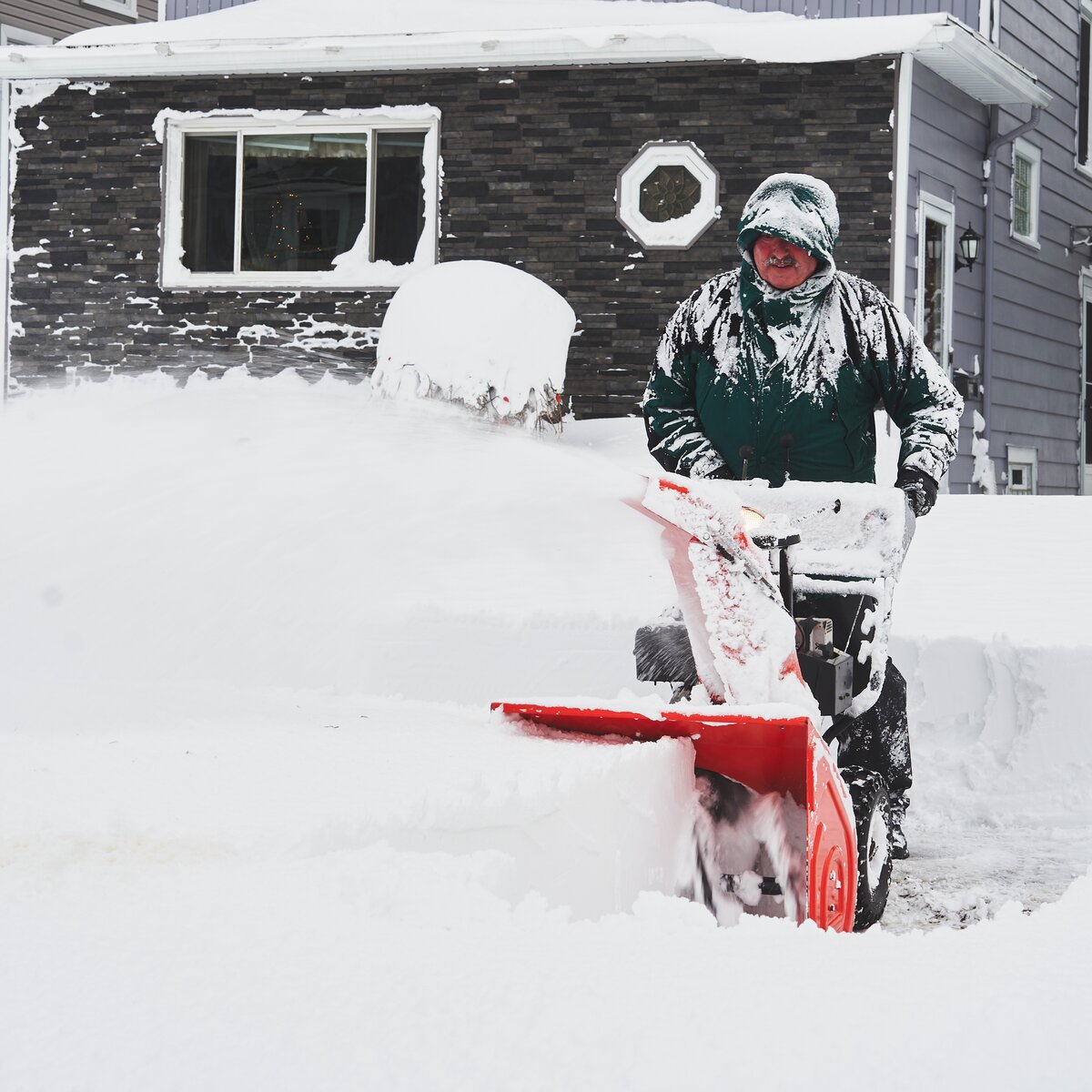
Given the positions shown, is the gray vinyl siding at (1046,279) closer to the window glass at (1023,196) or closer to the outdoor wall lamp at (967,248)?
the window glass at (1023,196)

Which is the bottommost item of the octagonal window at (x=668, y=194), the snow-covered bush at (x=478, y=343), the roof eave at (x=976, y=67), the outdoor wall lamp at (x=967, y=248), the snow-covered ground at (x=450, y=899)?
the snow-covered ground at (x=450, y=899)

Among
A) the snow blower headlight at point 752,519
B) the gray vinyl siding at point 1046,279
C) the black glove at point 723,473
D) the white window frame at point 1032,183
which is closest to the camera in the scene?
the snow blower headlight at point 752,519

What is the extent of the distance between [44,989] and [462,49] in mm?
10600

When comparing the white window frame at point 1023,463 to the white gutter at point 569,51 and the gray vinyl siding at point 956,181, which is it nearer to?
the gray vinyl siding at point 956,181

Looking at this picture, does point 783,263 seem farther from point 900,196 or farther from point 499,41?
point 499,41

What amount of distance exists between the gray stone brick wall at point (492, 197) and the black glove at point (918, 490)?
306 inches

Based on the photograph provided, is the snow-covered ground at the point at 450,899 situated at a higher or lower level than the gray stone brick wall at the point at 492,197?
lower

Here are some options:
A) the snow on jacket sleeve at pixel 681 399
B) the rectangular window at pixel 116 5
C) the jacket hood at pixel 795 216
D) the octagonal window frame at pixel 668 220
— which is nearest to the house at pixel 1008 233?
the octagonal window frame at pixel 668 220

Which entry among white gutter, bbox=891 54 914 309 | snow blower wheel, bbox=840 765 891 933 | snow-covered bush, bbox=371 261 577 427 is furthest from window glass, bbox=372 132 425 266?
snow blower wheel, bbox=840 765 891 933

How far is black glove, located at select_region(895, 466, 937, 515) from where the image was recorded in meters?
3.20

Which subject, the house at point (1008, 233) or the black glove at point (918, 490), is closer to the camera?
the black glove at point (918, 490)

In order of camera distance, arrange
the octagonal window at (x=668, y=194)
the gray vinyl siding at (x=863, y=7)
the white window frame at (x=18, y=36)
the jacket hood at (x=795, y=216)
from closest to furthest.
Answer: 1. the jacket hood at (x=795, y=216)
2. the octagonal window at (x=668, y=194)
3. the gray vinyl siding at (x=863, y=7)
4. the white window frame at (x=18, y=36)

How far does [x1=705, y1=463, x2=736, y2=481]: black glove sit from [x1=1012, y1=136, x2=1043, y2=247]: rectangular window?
35.5 ft

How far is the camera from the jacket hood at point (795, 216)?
3.04 m
